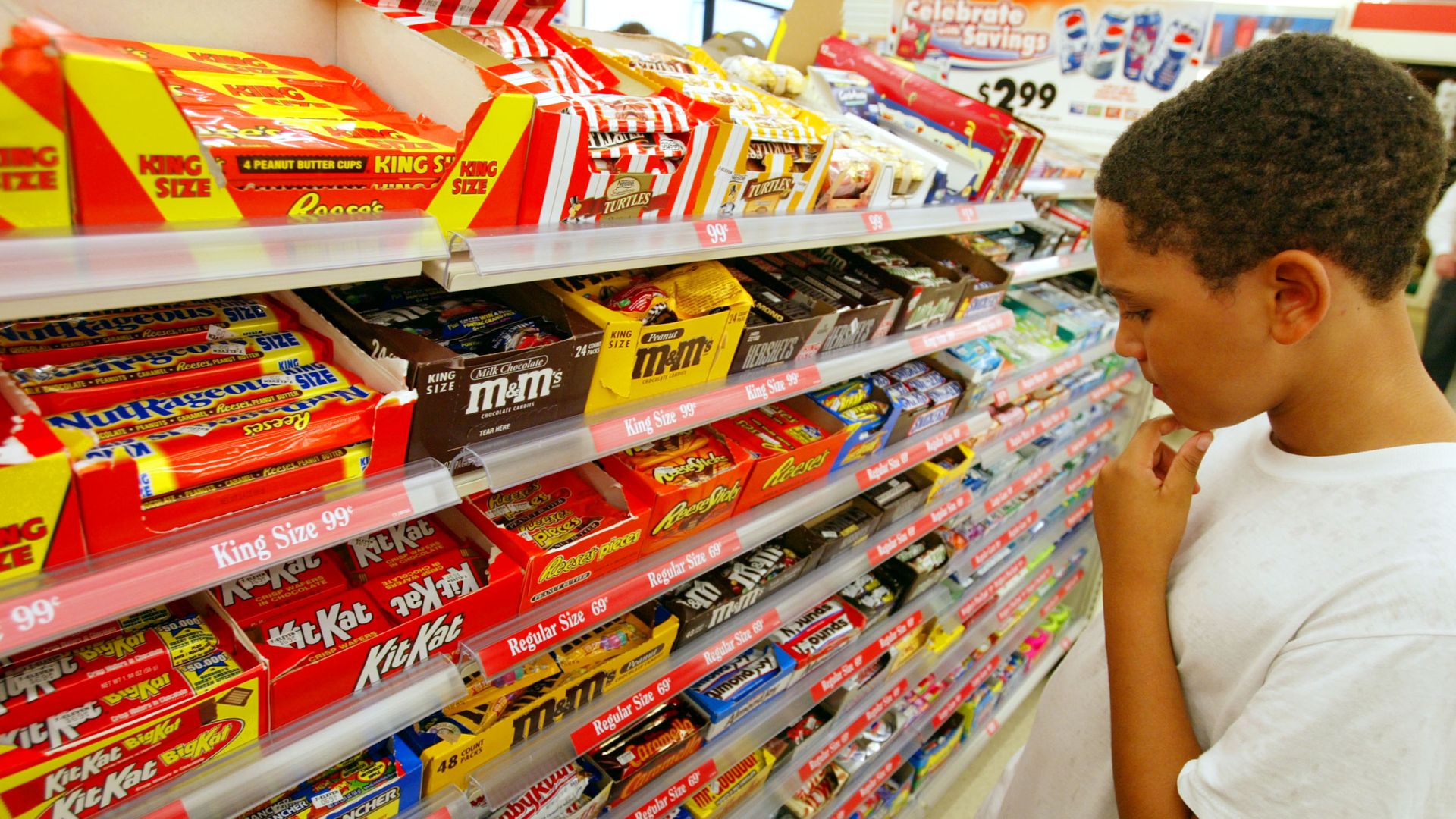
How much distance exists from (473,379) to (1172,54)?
3.00 m

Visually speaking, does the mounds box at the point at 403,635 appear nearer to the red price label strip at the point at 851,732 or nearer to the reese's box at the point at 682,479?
the reese's box at the point at 682,479

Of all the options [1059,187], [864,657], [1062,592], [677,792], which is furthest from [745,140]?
[1062,592]

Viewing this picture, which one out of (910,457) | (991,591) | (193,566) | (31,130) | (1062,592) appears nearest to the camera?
(31,130)

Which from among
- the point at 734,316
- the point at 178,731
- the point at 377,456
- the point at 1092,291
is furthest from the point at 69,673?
the point at 1092,291

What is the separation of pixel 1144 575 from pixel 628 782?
0.98m

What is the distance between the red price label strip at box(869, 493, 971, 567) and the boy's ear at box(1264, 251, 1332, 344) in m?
1.22

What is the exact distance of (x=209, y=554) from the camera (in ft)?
2.59

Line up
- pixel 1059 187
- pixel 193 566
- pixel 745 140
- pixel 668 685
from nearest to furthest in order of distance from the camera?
pixel 193 566, pixel 745 140, pixel 668 685, pixel 1059 187

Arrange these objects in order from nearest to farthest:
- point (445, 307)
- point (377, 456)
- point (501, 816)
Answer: point (377, 456), point (445, 307), point (501, 816)

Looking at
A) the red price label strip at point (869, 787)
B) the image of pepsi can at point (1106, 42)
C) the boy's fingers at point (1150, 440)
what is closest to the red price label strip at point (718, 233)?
the boy's fingers at point (1150, 440)

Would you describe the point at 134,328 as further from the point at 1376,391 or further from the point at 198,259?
the point at 1376,391

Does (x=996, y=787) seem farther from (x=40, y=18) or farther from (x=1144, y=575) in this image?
(x=40, y=18)

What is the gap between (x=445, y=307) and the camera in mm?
1173

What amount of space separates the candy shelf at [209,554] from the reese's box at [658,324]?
30cm
